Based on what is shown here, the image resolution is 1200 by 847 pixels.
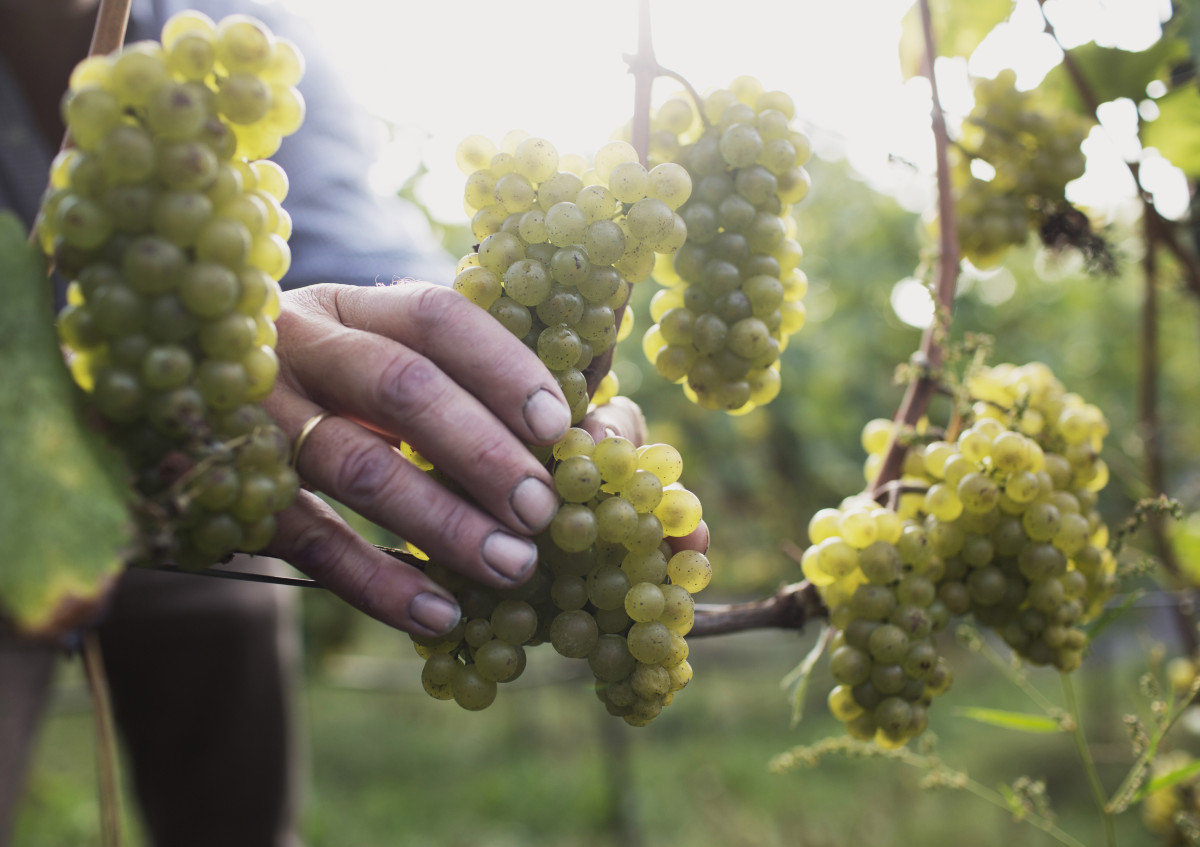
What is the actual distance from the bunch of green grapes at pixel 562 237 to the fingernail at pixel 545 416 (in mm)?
56

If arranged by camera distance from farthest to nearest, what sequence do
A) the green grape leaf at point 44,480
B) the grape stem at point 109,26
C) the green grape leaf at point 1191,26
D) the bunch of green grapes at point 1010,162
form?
the bunch of green grapes at point 1010,162, the green grape leaf at point 1191,26, the grape stem at point 109,26, the green grape leaf at point 44,480

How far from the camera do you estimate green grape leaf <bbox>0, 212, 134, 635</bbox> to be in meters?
0.34

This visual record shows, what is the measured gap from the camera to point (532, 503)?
20.1 inches

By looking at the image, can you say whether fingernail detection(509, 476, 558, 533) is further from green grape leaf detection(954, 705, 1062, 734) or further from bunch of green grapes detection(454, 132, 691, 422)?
green grape leaf detection(954, 705, 1062, 734)

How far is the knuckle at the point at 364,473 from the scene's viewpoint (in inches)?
20.2

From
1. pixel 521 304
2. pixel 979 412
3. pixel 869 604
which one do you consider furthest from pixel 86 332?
pixel 979 412

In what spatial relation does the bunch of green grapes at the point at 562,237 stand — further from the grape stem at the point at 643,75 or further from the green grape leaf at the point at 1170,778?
the green grape leaf at the point at 1170,778

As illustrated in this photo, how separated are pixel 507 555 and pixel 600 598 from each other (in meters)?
0.08

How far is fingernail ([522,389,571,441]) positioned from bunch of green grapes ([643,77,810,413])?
244mm

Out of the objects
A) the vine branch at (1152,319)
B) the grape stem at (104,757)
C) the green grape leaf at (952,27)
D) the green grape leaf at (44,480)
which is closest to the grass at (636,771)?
the vine branch at (1152,319)

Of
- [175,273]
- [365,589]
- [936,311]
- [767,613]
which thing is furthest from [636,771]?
[175,273]

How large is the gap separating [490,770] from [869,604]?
11.6 ft

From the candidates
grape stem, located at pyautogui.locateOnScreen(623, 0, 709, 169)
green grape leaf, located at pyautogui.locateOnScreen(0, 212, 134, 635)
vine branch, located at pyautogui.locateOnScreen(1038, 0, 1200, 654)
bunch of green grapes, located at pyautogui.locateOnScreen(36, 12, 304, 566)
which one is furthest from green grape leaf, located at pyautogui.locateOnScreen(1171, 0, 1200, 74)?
green grape leaf, located at pyautogui.locateOnScreen(0, 212, 134, 635)

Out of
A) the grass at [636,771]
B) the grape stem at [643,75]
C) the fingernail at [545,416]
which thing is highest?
the grape stem at [643,75]
